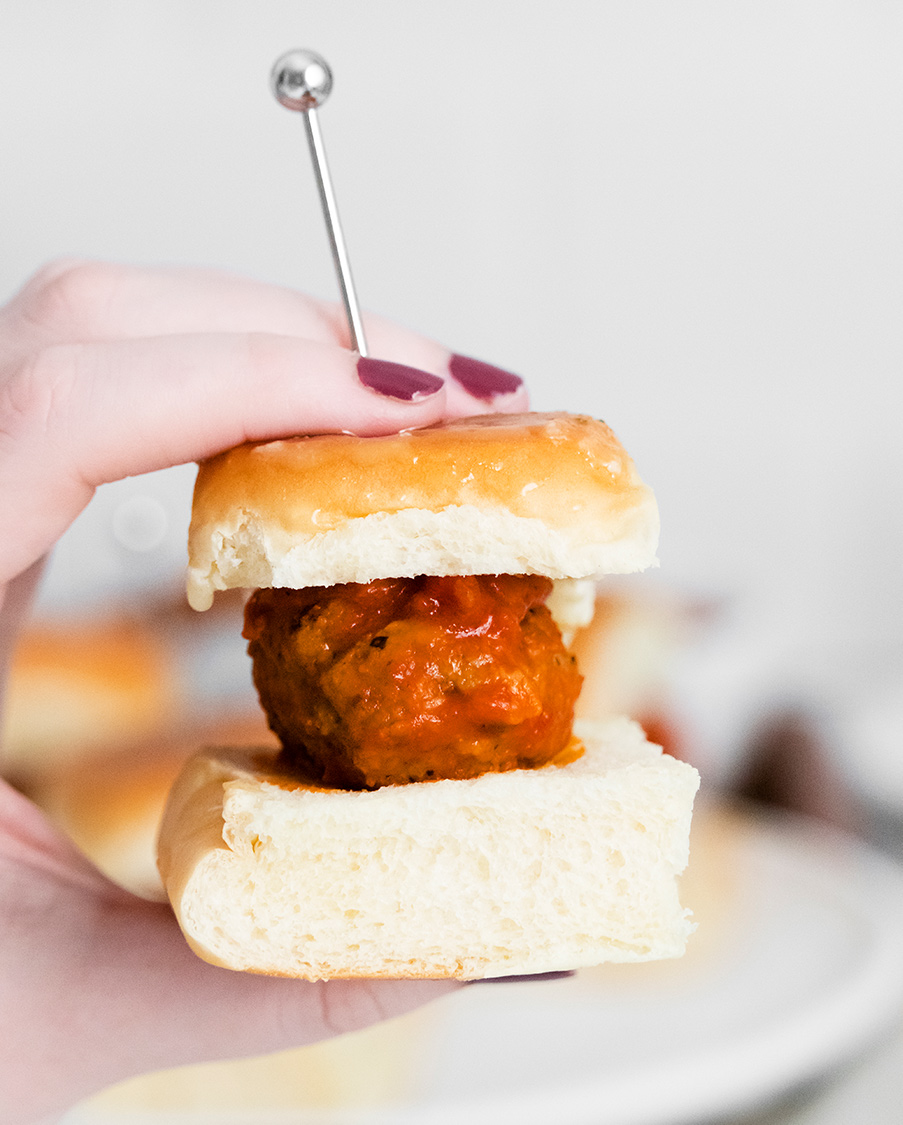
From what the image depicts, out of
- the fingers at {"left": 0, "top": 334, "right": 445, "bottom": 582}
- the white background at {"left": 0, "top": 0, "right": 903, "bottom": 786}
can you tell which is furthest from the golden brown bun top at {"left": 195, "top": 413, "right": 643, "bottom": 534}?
the white background at {"left": 0, "top": 0, "right": 903, "bottom": 786}

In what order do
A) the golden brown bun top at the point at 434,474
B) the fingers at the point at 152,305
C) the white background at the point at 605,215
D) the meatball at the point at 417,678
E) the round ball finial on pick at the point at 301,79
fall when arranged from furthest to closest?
the white background at the point at 605,215 → the fingers at the point at 152,305 → the round ball finial on pick at the point at 301,79 → the meatball at the point at 417,678 → the golden brown bun top at the point at 434,474

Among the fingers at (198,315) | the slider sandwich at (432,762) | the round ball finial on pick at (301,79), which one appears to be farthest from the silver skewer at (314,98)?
the slider sandwich at (432,762)

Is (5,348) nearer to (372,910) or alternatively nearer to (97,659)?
(372,910)

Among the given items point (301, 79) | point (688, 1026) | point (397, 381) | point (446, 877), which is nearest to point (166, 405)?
point (397, 381)

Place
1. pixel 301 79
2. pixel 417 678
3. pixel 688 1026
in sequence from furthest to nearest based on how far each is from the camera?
pixel 688 1026, pixel 301 79, pixel 417 678

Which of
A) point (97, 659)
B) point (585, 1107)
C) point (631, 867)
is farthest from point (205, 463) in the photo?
point (97, 659)

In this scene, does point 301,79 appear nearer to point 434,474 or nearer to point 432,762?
point 434,474

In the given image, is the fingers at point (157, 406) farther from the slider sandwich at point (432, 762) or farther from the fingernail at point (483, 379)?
the fingernail at point (483, 379)
